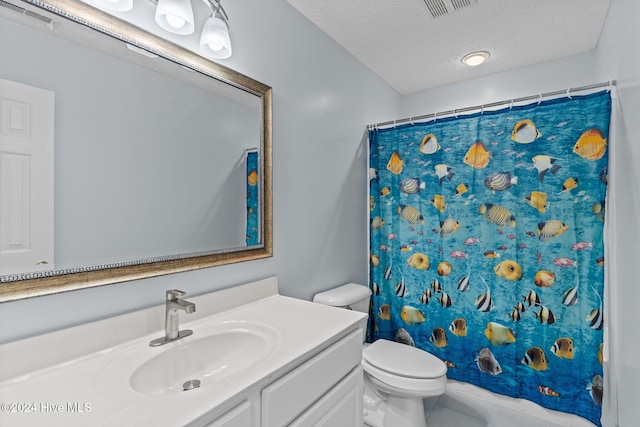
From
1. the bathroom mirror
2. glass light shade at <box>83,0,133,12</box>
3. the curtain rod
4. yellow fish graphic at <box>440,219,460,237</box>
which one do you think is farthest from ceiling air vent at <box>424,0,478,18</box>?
glass light shade at <box>83,0,133,12</box>

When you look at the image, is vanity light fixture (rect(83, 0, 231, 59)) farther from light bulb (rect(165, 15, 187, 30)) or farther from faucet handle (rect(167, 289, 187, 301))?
faucet handle (rect(167, 289, 187, 301))

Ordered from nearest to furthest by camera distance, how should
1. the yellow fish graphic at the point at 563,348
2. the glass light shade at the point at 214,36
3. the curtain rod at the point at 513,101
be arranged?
the glass light shade at the point at 214,36 < the curtain rod at the point at 513,101 < the yellow fish graphic at the point at 563,348

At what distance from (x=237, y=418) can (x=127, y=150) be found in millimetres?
902

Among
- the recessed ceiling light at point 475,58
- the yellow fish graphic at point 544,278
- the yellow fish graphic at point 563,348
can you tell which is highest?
the recessed ceiling light at point 475,58

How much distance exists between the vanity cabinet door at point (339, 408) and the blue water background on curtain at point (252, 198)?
726mm

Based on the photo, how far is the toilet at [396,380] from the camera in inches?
62.6

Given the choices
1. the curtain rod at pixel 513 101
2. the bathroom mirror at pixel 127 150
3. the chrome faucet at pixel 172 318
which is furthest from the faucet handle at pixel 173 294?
the curtain rod at pixel 513 101

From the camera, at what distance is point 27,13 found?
89 cm

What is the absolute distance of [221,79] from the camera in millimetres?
1380

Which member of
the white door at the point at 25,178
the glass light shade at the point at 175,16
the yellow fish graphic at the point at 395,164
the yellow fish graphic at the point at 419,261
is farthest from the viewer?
the yellow fish graphic at the point at 395,164

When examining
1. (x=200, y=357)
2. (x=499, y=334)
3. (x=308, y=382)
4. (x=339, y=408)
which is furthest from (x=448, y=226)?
(x=200, y=357)

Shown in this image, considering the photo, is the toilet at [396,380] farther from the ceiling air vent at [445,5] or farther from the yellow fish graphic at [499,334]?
the ceiling air vent at [445,5]

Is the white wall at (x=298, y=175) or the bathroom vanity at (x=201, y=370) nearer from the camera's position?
the bathroom vanity at (x=201, y=370)

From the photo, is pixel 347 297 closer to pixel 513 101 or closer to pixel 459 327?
pixel 459 327
